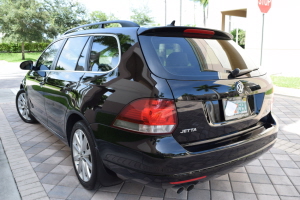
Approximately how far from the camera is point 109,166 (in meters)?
2.31

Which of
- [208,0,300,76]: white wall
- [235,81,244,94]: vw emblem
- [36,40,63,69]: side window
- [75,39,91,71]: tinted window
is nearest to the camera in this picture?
[235,81,244,94]: vw emblem

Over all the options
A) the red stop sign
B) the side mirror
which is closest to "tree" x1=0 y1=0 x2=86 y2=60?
the red stop sign

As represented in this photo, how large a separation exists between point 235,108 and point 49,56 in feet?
9.42

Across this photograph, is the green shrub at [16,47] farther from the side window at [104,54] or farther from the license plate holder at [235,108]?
the license plate holder at [235,108]

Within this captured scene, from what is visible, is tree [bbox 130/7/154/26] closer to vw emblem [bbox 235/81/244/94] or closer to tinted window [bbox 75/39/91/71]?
tinted window [bbox 75/39/91/71]

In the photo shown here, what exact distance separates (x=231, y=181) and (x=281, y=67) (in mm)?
12766

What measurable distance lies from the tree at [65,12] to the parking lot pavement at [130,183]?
38.8 m

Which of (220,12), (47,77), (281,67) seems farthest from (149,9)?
(47,77)

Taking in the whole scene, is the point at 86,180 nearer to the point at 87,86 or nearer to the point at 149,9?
the point at 87,86

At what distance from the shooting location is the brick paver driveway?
266 centimetres

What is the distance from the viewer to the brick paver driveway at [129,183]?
266 cm

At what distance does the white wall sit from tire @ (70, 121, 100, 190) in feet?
40.2

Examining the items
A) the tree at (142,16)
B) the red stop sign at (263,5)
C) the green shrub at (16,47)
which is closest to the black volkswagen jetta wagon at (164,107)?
the red stop sign at (263,5)

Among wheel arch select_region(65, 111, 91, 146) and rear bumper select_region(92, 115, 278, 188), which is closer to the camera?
rear bumper select_region(92, 115, 278, 188)
